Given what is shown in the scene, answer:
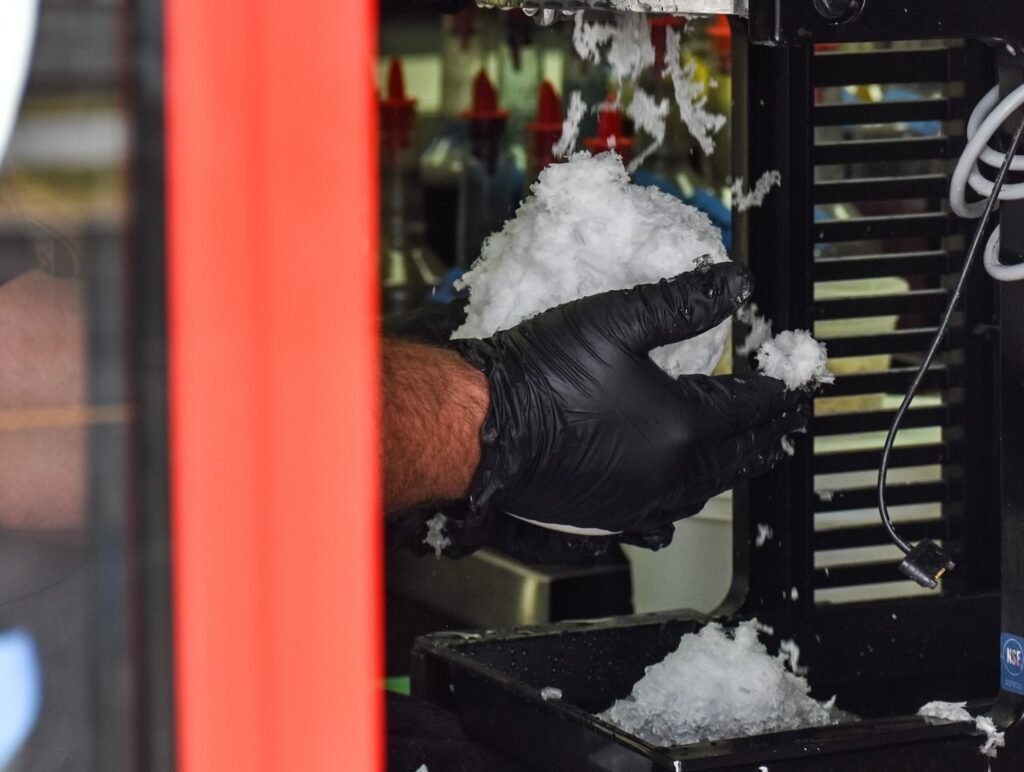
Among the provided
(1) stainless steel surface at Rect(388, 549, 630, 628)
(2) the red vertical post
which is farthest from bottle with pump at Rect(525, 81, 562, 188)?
(2) the red vertical post

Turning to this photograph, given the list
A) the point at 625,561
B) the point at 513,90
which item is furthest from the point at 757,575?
the point at 513,90

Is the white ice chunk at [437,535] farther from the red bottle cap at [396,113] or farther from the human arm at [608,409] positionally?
the red bottle cap at [396,113]

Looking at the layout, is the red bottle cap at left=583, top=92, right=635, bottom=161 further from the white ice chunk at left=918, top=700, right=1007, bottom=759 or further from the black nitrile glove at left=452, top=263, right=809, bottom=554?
the white ice chunk at left=918, top=700, right=1007, bottom=759

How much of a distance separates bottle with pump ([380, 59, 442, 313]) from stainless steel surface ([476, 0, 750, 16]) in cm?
179

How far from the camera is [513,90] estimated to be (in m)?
3.19

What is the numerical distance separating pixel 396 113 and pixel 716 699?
1.86m

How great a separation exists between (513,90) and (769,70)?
159cm

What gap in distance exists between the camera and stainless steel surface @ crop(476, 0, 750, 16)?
1173 millimetres

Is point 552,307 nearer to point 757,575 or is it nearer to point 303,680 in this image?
point 757,575

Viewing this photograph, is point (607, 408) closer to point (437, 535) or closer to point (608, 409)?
point (608, 409)

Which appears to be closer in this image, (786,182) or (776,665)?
(776,665)

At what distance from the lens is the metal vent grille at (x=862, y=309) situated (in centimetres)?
167

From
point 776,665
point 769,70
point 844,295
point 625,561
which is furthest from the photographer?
point 625,561

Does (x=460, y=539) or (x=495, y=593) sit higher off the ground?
(x=460, y=539)
